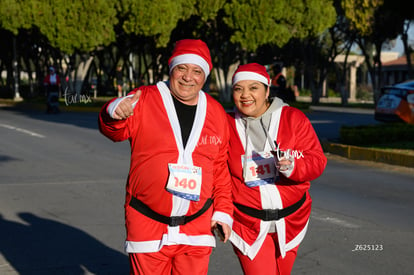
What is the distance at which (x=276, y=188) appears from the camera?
14.4ft

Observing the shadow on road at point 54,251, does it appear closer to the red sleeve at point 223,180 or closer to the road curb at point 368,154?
the red sleeve at point 223,180

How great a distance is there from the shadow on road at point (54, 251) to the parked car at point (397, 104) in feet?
42.4

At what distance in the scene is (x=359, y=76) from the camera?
301ft

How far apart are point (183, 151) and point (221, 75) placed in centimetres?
3801

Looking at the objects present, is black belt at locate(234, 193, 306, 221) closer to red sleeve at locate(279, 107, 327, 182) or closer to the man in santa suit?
red sleeve at locate(279, 107, 327, 182)

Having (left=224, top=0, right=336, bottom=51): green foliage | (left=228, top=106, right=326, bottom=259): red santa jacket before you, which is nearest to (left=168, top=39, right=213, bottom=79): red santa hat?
(left=228, top=106, right=326, bottom=259): red santa jacket

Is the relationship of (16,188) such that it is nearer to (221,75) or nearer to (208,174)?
(208,174)

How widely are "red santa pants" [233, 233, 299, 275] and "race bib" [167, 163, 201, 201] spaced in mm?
704

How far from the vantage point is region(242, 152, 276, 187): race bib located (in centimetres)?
433

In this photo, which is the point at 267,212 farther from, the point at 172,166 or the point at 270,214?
the point at 172,166

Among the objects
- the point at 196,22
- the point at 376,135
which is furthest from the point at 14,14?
the point at 376,135

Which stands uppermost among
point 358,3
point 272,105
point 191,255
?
point 358,3

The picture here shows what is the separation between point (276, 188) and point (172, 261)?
0.76 metres

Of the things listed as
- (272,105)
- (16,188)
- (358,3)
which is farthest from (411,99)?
(358,3)
